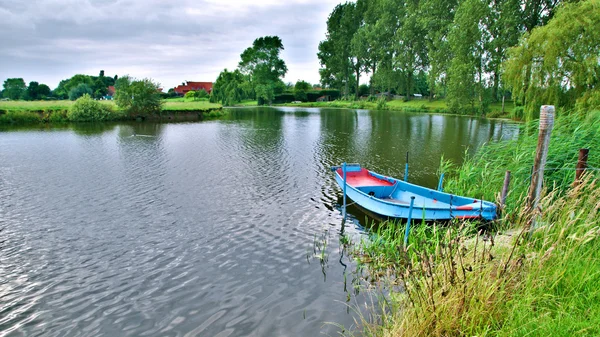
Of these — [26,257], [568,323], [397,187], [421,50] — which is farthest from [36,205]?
[421,50]

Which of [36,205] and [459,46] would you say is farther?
[459,46]

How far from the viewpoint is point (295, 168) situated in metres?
21.2

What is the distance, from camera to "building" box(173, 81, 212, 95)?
12902 cm

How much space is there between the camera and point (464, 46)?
44.7 m

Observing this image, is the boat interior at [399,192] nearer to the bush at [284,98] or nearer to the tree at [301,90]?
the bush at [284,98]

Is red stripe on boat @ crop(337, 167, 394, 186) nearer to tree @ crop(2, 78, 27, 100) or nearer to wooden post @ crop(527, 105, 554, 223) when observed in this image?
wooden post @ crop(527, 105, 554, 223)

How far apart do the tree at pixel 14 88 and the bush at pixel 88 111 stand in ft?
272

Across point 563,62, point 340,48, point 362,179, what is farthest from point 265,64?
point 362,179

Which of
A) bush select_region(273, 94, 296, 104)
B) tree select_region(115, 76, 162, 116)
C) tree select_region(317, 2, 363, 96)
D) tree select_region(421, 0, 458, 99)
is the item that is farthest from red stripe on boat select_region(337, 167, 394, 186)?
bush select_region(273, 94, 296, 104)

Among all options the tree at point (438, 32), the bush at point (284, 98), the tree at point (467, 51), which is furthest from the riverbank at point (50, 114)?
the bush at point (284, 98)

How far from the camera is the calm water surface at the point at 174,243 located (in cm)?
735

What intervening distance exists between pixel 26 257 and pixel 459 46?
4885cm

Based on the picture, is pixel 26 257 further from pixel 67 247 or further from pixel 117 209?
pixel 117 209

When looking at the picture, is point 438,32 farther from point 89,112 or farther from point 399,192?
point 89,112
